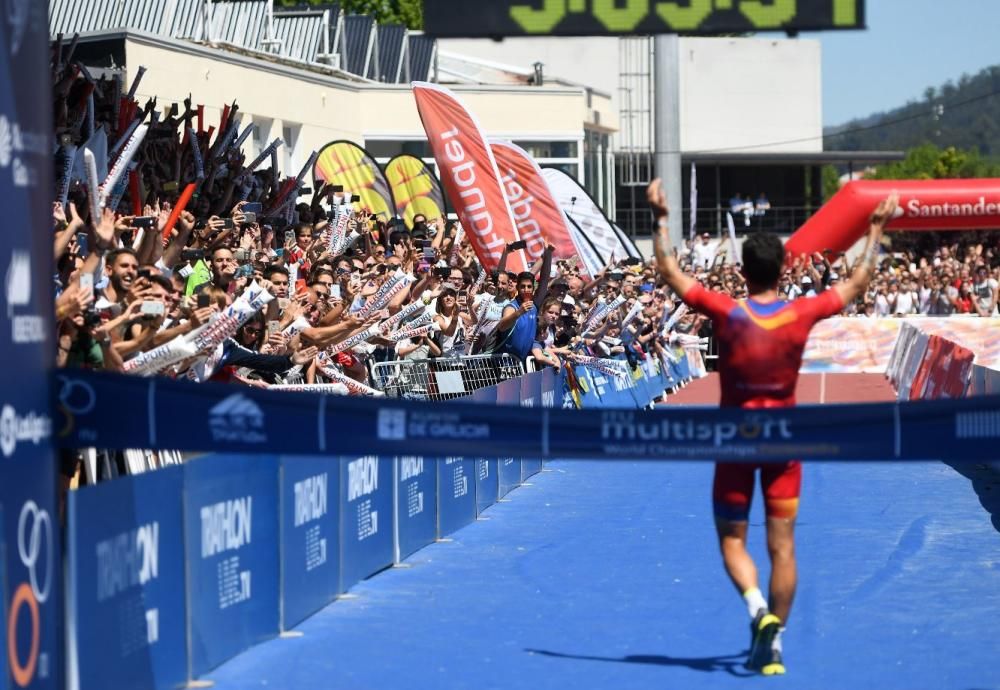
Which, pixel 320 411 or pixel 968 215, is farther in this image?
pixel 968 215

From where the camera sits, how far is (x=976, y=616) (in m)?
9.92

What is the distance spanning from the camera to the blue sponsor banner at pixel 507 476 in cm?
1588

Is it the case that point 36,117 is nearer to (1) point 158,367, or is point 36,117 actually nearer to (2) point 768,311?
(1) point 158,367

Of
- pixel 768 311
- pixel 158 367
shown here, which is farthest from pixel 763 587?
pixel 158 367

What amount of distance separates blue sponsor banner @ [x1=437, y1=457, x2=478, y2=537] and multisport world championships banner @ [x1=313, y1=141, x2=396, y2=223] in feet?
39.0

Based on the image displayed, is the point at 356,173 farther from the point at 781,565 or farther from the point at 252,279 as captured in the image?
the point at 781,565

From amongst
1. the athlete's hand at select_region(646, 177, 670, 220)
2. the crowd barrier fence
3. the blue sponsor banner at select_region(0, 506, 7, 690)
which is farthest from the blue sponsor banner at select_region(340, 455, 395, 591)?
the blue sponsor banner at select_region(0, 506, 7, 690)

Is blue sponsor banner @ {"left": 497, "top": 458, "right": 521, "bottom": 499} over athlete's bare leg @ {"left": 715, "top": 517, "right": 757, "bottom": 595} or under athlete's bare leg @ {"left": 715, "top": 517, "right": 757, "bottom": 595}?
under

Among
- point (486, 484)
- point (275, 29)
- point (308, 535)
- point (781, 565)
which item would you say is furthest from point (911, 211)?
point (781, 565)

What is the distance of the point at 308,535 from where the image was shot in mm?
10023

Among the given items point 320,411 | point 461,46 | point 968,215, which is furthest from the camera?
point 461,46

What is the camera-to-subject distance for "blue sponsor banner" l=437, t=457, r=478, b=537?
524 inches

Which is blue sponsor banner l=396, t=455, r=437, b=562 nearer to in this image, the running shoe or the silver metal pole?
the running shoe

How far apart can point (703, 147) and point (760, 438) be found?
69.5 m
